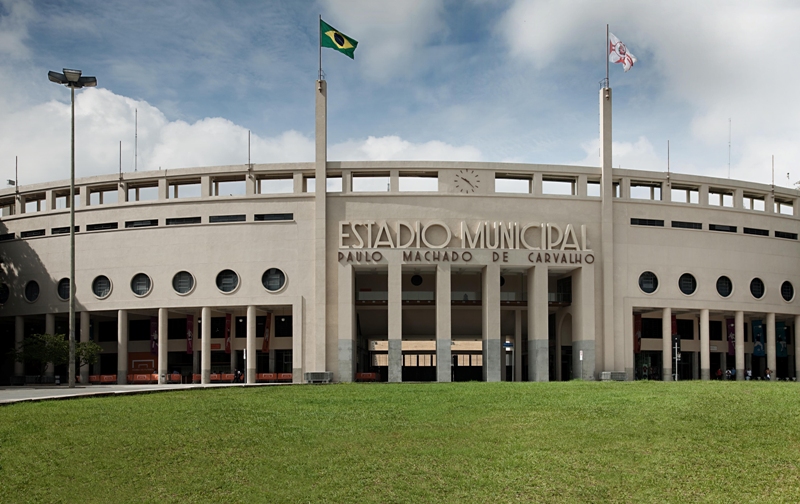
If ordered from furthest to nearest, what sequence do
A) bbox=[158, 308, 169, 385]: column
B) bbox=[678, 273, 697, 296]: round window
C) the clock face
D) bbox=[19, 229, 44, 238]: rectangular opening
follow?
bbox=[19, 229, 44, 238]: rectangular opening < bbox=[678, 273, 697, 296]: round window < bbox=[158, 308, 169, 385]: column < the clock face

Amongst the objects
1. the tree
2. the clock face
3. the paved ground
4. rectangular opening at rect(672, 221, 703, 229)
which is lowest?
the paved ground

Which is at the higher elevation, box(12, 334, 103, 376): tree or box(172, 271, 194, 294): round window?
box(172, 271, 194, 294): round window

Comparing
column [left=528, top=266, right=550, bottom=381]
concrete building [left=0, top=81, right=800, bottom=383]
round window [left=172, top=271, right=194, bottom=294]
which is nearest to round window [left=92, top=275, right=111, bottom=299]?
concrete building [left=0, top=81, right=800, bottom=383]

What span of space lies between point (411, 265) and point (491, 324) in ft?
23.7

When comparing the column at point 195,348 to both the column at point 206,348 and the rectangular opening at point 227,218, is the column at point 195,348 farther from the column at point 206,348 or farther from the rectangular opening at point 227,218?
the rectangular opening at point 227,218

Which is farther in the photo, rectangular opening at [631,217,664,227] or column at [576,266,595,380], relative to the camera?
rectangular opening at [631,217,664,227]

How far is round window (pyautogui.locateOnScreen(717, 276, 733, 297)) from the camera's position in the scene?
200 feet

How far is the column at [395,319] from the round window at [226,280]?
11.9m

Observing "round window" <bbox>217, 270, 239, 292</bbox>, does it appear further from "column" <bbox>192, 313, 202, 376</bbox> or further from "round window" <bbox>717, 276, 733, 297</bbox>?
"round window" <bbox>717, 276, 733, 297</bbox>

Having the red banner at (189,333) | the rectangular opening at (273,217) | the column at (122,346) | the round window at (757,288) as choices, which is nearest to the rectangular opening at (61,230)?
the column at (122,346)

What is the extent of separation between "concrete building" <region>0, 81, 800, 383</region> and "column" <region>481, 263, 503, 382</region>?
13 cm

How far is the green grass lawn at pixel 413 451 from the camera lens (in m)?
17.5

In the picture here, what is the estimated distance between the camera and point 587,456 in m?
19.6

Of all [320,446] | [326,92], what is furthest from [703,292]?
[320,446]
